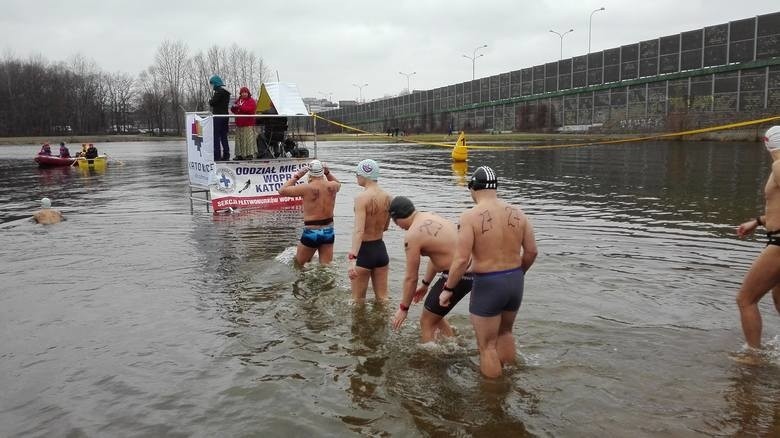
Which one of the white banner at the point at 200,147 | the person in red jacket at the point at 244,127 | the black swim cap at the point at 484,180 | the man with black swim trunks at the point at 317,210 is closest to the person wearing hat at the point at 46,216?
the white banner at the point at 200,147

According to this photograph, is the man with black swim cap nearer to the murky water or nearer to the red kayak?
the murky water

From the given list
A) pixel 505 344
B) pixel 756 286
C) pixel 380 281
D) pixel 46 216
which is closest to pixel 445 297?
pixel 505 344

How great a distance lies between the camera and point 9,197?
20438mm

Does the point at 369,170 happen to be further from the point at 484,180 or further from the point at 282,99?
the point at 282,99

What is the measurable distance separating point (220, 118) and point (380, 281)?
7930mm

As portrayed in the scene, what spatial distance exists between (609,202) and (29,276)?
534 inches

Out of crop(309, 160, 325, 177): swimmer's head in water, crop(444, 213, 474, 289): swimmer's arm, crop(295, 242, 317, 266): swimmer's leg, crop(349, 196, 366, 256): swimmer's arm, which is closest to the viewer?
crop(444, 213, 474, 289): swimmer's arm

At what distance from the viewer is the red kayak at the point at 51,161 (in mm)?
31797

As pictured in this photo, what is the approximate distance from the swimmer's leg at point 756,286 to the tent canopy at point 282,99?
34.1 ft

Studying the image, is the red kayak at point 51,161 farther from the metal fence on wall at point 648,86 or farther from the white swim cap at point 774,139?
the metal fence on wall at point 648,86

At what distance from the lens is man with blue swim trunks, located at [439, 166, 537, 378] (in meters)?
4.56

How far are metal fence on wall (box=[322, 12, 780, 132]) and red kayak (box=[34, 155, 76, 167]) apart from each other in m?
44.1

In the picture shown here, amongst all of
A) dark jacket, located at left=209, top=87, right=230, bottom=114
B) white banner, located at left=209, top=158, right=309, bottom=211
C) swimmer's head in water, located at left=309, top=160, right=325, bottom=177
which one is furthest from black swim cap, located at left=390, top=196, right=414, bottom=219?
dark jacket, located at left=209, top=87, right=230, bottom=114

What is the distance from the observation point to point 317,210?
27.5 feet
